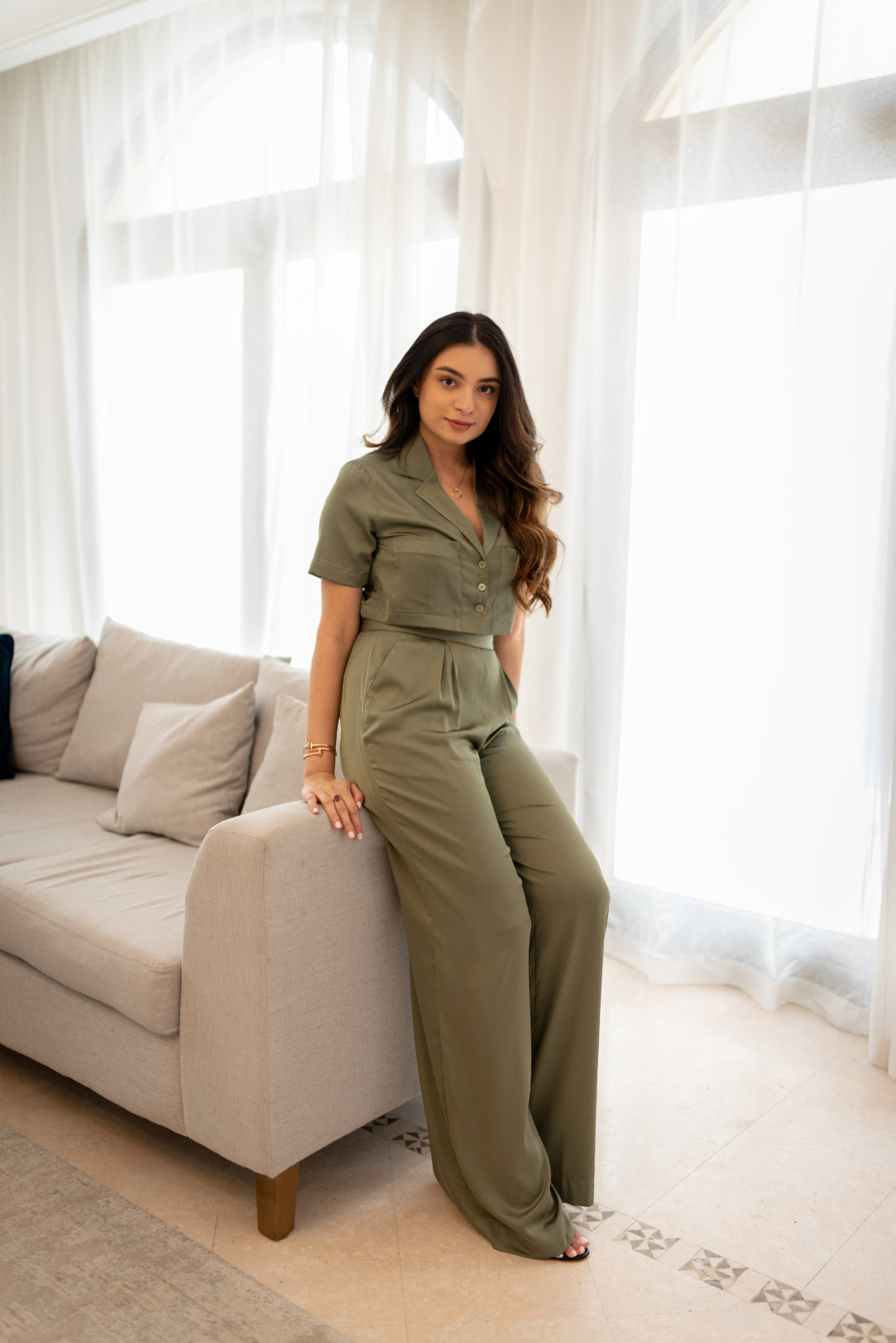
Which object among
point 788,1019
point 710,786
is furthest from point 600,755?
point 788,1019

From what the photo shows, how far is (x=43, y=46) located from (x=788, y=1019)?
3874mm

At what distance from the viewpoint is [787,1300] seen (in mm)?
1736

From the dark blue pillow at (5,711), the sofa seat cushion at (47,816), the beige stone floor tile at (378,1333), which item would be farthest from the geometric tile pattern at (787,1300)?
the dark blue pillow at (5,711)

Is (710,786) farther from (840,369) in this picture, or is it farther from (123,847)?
(123,847)

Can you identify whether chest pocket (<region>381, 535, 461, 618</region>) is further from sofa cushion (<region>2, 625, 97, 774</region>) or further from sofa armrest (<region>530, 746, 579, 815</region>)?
sofa cushion (<region>2, 625, 97, 774</region>)

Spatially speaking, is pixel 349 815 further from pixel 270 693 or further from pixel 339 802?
pixel 270 693

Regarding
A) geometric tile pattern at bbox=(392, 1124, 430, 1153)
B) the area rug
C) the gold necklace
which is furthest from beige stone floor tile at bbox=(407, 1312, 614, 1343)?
the gold necklace

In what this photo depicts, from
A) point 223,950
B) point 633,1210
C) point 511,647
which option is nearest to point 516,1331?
point 633,1210

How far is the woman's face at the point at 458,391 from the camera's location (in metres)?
1.94

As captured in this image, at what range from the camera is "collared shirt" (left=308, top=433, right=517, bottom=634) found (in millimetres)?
1929

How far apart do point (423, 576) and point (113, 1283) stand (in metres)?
1.21

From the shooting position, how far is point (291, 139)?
345 cm

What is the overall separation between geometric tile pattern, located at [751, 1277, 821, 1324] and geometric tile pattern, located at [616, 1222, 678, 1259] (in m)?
0.17

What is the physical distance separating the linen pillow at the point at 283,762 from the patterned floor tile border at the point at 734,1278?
3.29ft
